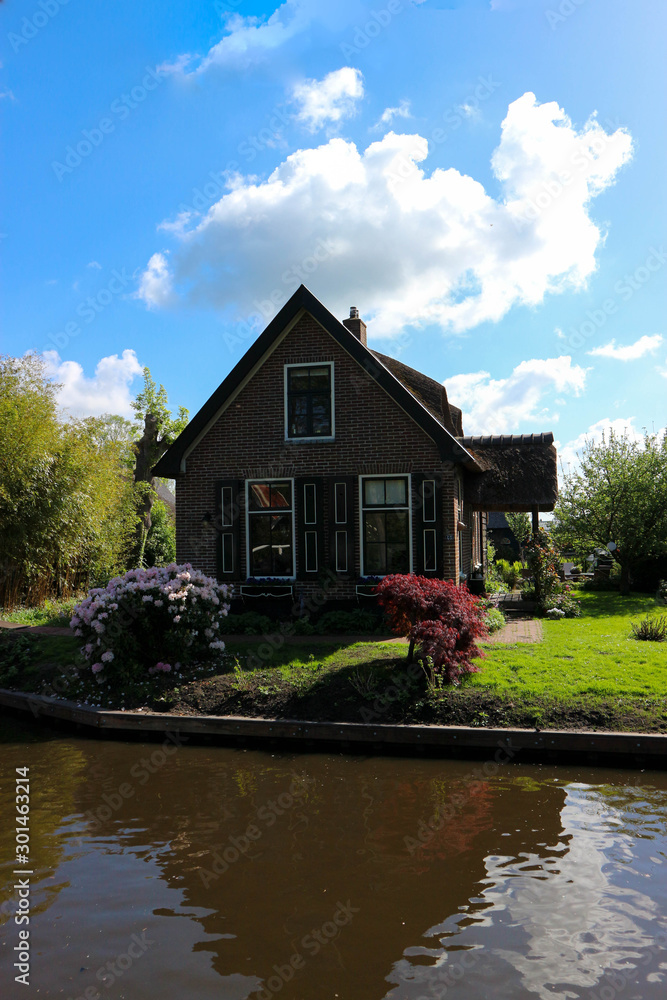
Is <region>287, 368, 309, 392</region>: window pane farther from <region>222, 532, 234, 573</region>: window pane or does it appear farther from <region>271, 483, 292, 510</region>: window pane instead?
<region>222, 532, 234, 573</region>: window pane

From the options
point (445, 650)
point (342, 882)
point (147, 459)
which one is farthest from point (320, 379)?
point (147, 459)

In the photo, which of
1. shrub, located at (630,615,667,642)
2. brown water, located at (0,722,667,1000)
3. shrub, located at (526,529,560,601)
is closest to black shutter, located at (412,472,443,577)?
shrub, located at (630,615,667,642)

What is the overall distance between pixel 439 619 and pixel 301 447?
5.99 metres

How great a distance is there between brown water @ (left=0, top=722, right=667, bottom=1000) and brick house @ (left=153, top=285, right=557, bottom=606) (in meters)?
6.27

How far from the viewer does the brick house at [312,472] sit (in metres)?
13.4

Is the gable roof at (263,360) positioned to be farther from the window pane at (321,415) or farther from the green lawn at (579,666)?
the green lawn at (579,666)

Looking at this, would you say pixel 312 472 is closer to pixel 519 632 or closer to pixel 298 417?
pixel 298 417

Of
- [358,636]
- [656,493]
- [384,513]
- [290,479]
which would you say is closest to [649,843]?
[358,636]

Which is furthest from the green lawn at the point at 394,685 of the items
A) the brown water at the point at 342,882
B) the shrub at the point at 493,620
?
the shrub at the point at 493,620

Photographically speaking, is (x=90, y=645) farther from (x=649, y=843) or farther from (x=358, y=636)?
(x=649, y=843)

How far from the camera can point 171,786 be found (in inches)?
280

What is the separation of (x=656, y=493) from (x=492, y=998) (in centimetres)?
1814

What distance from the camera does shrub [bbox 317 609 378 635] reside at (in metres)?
12.6

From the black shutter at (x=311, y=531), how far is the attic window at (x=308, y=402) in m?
1.00
